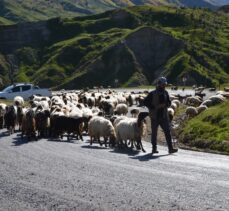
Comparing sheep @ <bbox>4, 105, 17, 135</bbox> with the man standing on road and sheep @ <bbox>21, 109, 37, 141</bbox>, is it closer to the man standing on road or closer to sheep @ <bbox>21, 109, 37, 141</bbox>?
sheep @ <bbox>21, 109, 37, 141</bbox>

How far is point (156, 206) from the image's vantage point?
1320 cm

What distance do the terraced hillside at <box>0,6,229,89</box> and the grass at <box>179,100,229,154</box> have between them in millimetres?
112908

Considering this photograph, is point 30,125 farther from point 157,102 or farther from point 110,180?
point 110,180

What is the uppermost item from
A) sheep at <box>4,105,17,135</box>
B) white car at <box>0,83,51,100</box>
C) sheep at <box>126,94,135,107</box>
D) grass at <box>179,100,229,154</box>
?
white car at <box>0,83,51,100</box>

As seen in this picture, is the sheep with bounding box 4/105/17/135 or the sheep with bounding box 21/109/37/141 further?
the sheep with bounding box 4/105/17/135

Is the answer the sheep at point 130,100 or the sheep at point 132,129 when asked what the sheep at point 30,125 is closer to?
the sheep at point 132,129

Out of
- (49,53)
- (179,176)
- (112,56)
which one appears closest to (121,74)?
(112,56)

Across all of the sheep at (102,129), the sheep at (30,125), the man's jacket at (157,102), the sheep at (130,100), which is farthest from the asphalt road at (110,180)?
the sheep at (130,100)

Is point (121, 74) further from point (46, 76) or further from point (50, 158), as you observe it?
point (50, 158)

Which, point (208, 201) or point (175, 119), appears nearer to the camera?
point (208, 201)

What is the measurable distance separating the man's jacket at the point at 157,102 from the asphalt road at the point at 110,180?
179 centimetres

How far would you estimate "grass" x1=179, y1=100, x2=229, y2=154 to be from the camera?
25.9 metres

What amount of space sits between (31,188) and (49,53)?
17919cm

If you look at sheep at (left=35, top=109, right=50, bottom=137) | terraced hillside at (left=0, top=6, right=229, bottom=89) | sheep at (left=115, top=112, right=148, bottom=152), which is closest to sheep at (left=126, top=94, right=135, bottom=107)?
sheep at (left=35, top=109, right=50, bottom=137)
